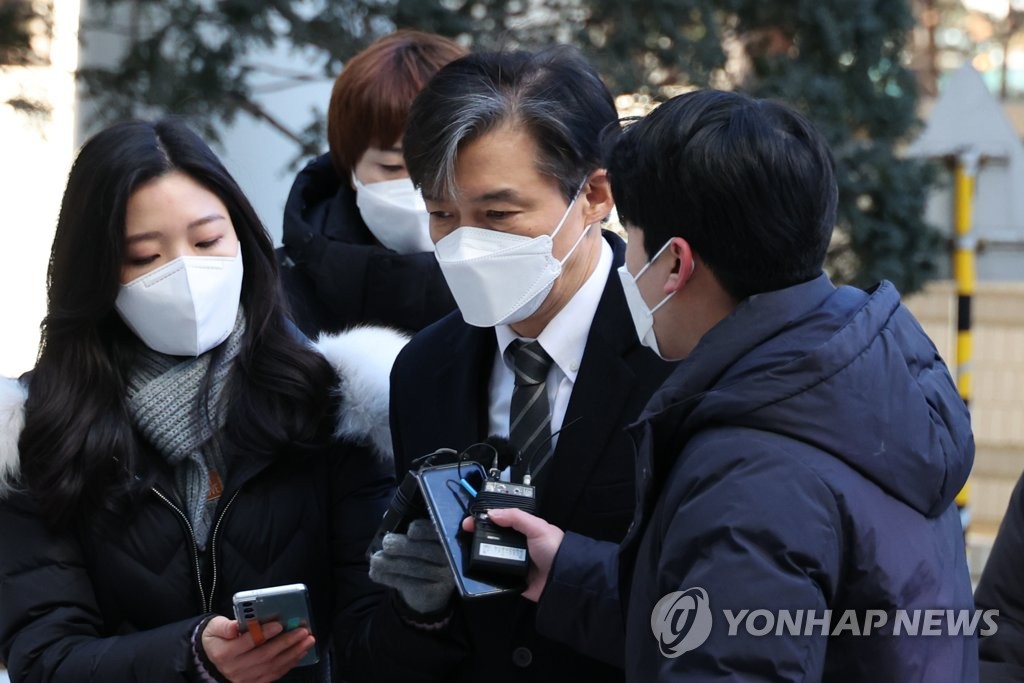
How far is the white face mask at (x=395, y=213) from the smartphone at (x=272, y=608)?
4.35 feet

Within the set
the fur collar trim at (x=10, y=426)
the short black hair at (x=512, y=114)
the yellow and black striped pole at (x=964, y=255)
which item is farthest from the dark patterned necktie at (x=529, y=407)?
the yellow and black striped pole at (x=964, y=255)

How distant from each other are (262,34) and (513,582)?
503 centimetres

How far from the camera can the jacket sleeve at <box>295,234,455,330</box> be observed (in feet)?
11.0

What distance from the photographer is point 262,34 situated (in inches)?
260

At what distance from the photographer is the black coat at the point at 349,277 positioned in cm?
336

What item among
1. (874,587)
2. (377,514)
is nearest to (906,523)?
(874,587)

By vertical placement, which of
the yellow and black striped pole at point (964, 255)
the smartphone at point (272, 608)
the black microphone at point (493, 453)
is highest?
the black microphone at point (493, 453)

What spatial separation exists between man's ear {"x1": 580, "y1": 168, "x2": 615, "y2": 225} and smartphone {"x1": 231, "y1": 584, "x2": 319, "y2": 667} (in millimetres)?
865

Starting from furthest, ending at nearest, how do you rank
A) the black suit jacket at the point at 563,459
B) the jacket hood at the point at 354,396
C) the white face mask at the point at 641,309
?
the jacket hood at the point at 354,396, the black suit jacket at the point at 563,459, the white face mask at the point at 641,309

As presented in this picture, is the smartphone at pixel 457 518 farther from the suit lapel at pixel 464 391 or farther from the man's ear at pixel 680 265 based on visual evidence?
the man's ear at pixel 680 265

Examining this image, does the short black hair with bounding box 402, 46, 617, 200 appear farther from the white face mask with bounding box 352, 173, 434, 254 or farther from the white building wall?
the white building wall

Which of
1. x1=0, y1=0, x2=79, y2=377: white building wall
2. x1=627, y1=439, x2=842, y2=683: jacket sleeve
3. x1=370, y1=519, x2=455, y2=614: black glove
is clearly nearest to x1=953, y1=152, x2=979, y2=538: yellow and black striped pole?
x1=0, y1=0, x2=79, y2=377: white building wall

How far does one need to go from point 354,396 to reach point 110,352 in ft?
1.71

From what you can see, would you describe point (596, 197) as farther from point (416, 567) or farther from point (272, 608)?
point (272, 608)
